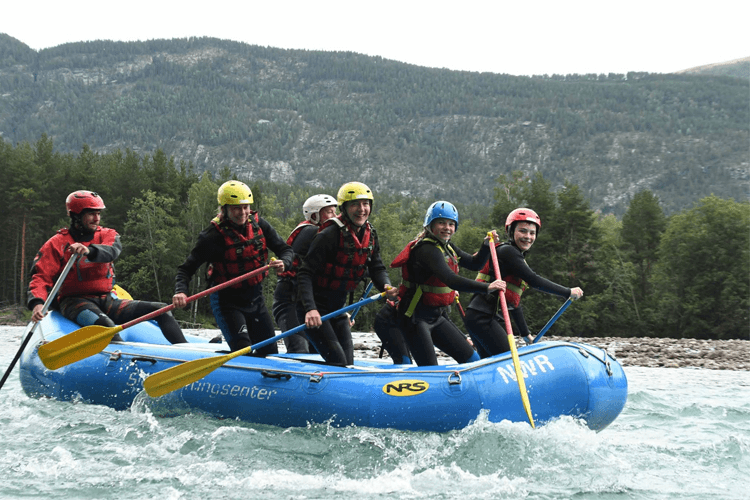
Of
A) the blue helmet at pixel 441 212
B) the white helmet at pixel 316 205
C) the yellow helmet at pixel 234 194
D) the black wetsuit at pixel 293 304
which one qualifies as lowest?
the black wetsuit at pixel 293 304

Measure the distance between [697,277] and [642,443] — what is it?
32.7 metres

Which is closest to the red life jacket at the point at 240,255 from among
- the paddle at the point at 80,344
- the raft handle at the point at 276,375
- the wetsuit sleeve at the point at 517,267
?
the paddle at the point at 80,344

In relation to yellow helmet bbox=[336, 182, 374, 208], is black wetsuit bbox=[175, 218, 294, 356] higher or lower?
lower

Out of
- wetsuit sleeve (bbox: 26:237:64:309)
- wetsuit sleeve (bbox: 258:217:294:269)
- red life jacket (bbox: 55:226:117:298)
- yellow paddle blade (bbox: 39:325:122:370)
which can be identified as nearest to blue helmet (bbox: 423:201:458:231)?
wetsuit sleeve (bbox: 258:217:294:269)

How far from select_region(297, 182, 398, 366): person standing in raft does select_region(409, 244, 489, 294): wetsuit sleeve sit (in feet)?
1.13

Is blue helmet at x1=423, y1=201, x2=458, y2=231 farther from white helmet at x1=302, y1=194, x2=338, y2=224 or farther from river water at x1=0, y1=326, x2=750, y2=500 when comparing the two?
white helmet at x1=302, y1=194, x2=338, y2=224

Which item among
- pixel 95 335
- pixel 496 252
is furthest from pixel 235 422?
pixel 496 252

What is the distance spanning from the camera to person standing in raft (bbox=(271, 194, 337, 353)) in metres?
8.70

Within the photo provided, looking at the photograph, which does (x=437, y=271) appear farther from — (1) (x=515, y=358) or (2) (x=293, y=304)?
(2) (x=293, y=304)

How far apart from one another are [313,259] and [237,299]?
3.82 ft

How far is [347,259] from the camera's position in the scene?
23.7 feet

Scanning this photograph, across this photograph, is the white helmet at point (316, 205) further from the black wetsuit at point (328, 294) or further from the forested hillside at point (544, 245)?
the forested hillside at point (544, 245)

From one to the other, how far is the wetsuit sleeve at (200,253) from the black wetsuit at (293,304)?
50.5 inches

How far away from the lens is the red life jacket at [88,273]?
8883mm
